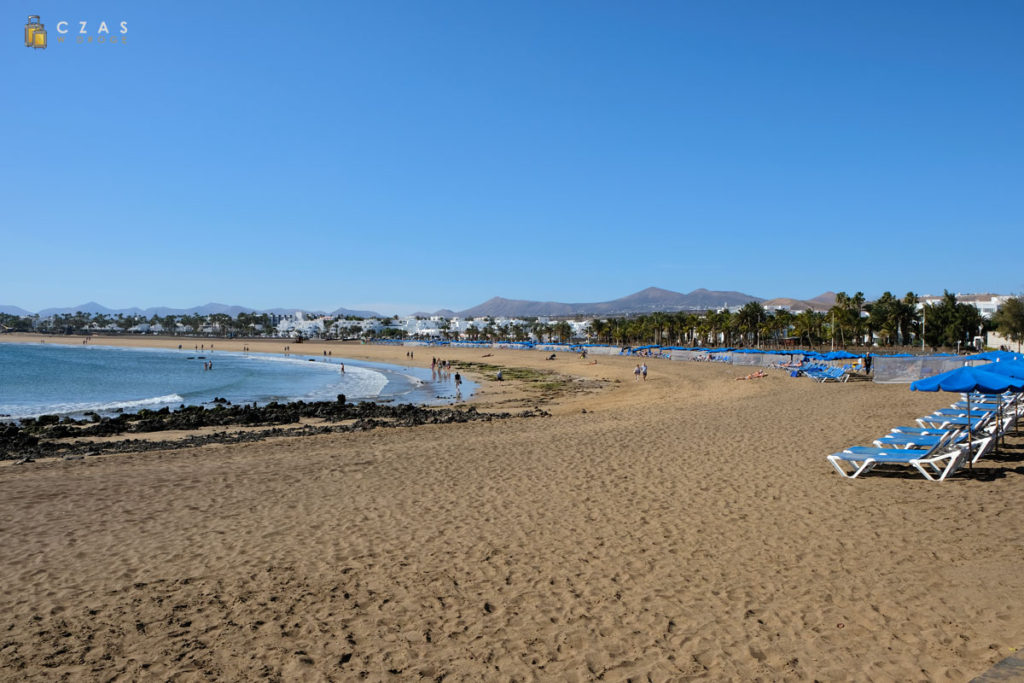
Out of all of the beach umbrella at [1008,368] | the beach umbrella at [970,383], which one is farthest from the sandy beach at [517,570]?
the beach umbrella at [1008,368]

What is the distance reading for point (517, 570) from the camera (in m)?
6.07

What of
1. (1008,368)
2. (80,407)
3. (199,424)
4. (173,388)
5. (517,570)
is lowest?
(173,388)

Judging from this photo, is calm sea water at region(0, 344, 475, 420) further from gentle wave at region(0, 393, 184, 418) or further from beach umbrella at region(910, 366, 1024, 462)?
beach umbrella at region(910, 366, 1024, 462)

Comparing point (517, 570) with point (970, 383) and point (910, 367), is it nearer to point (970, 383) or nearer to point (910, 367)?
point (970, 383)

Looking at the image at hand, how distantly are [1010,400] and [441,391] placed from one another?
26781 millimetres

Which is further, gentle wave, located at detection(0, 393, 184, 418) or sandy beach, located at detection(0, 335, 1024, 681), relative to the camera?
gentle wave, located at detection(0, 393, 184, 418)

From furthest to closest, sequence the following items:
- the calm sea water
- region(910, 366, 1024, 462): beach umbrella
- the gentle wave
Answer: the calm sea water
the gentle wave
region(910, 366, 1024, 462): beach umbrella

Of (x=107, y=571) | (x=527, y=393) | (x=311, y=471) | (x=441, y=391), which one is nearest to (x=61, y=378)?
(x=441, y=391)

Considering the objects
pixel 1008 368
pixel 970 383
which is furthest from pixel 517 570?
pixel 1008 368

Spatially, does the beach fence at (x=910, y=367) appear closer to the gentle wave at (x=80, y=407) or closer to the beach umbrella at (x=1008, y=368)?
the beach umbrella at (x=1008, y=368)

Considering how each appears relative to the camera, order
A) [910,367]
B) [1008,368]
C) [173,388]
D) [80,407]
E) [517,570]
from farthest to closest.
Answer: [173,388]
[80,407]
[910,367]
[1008,368]
[517,570]

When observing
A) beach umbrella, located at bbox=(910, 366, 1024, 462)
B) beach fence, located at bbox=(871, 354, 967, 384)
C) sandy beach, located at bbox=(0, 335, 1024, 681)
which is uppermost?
beach umbrella, located at bbox=(910, 366, 1024, 462)

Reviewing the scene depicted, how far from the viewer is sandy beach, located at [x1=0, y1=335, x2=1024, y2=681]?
4492 millimetres

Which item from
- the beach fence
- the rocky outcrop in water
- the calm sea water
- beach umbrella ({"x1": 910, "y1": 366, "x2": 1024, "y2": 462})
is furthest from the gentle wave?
the beach fence
